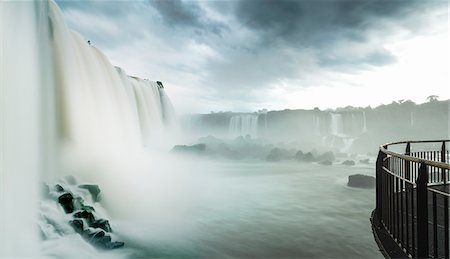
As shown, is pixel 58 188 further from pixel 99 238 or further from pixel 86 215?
pixel 99 238

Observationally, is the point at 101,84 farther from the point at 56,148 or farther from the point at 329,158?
the point at 329,158

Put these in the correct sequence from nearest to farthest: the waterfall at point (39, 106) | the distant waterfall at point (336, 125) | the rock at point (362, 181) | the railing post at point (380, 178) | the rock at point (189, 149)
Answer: the railing post at point (380, 178) → the waterfall at point (39, 106) → the rock at point (362, 181) → the rock at point (189, 149) → the distant waterfall at point (336, 125)

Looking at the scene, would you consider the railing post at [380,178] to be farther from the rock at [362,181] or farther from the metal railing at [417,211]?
the rock at [362,181]

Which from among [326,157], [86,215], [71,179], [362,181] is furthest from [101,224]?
[326,157]

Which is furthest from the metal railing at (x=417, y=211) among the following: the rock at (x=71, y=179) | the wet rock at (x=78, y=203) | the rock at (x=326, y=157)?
the rock at (x=326, y=157)

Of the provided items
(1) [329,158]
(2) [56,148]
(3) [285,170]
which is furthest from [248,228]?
(1) [329,158]

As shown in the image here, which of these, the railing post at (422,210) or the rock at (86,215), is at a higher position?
the railing post at (422,210)

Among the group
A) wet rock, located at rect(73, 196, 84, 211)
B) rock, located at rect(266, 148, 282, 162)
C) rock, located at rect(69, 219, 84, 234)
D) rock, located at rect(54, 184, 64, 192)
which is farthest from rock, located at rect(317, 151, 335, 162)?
rock, located at rect(69, 219, 84, 234)
